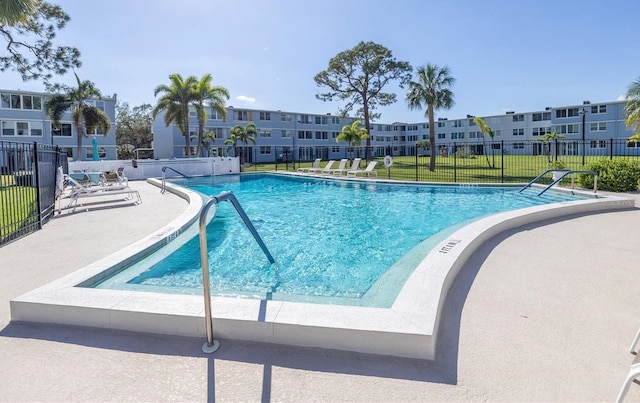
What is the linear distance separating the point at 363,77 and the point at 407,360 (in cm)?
3844

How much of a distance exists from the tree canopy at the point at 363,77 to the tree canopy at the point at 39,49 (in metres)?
26.3

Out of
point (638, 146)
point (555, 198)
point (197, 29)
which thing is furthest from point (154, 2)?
point (638, 146)

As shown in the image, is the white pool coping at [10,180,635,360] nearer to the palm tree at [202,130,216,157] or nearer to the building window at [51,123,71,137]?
the building window at [51,123,71,137]

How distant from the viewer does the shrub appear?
38.7ft

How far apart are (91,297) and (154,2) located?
1149 centimetres

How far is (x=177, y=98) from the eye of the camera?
31016 millimetres

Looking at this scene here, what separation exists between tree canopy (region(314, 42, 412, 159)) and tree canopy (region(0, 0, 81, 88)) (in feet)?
86.2

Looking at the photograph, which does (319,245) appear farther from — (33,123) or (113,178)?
(33,123)

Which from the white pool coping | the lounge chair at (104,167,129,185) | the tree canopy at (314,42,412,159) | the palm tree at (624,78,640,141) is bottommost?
the white pool coping

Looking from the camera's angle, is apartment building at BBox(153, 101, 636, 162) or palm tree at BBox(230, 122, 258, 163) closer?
palm tree at BBox(230, 122, 258, 163)

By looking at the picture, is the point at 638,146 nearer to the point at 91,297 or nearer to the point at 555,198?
the point at 555,198

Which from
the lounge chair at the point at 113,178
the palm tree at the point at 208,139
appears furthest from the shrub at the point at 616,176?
the palm tree at the point at 208,139

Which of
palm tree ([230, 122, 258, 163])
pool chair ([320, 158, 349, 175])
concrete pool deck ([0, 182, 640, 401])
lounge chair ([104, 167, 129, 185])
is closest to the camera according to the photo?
concrete pool deck ([0, 182, 640, 401])

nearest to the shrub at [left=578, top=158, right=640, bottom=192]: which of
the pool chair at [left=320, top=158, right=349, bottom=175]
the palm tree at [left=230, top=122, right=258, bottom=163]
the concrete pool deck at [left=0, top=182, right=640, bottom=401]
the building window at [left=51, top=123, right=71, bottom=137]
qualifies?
the concrete pool deck at [left=0, top=182, right=640, bottom=401]
